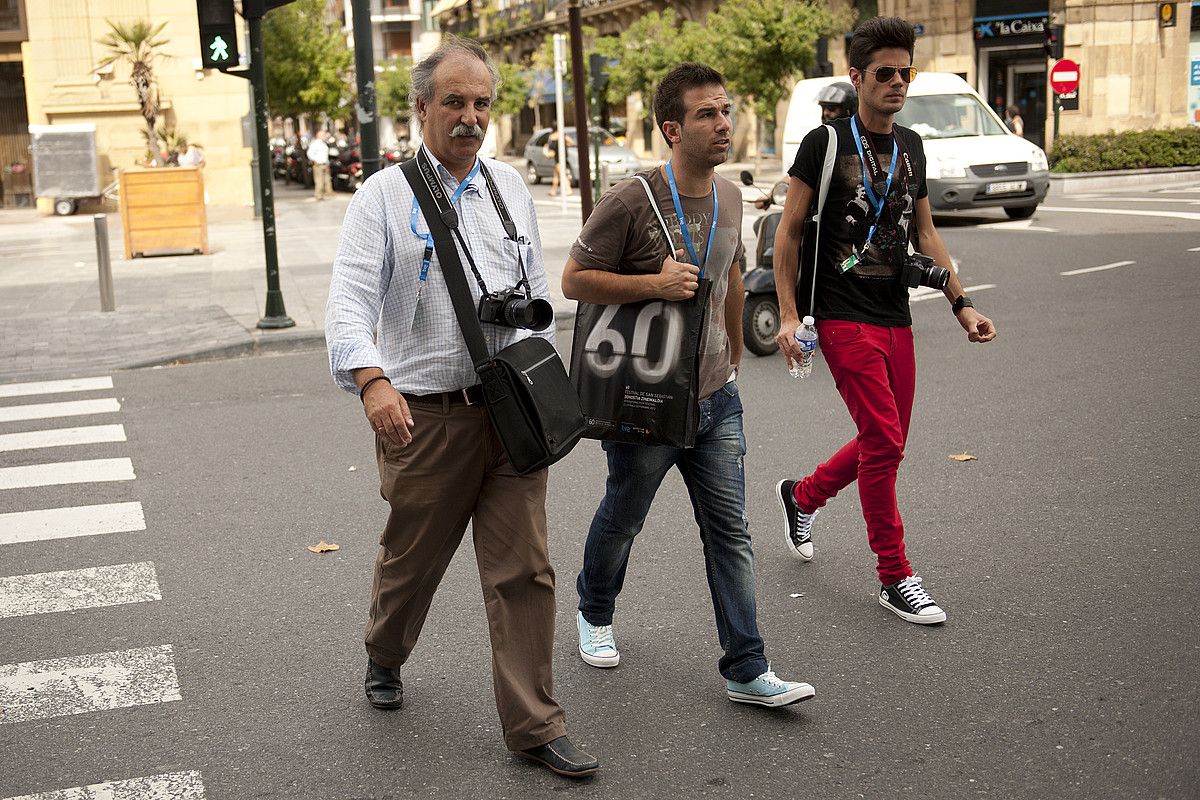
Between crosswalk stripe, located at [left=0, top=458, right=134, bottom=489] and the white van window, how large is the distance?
1485 centimetres

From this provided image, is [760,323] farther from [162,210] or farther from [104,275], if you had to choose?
[162,210]

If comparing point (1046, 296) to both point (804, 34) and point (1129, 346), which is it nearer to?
point (1129, 346)

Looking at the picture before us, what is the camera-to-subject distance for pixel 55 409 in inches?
361

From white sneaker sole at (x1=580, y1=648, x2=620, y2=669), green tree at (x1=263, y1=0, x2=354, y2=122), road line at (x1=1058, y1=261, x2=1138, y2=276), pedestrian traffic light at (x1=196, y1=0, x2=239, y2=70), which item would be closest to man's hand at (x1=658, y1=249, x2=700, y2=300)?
white sneaker sole at (x1=580, y1=648, x2=620, y2=669)

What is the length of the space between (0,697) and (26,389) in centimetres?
610

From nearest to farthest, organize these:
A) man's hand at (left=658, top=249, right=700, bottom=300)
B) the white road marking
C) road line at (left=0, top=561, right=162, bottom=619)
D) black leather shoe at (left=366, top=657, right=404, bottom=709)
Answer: man's hand at (left=658, top=249, right=700, bottom=300) < black leather shoe at (left=366, top=657, right=404, bottom=709) < road line at (left=0, top=561, right=162, bottom=619) < the white road marking

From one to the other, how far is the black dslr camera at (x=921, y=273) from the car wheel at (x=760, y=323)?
5145mm

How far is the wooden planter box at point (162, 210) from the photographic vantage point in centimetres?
1923

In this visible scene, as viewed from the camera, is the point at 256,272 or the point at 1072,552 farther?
the point at 256,272

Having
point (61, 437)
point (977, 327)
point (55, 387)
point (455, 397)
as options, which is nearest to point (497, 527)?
point (455, 397)

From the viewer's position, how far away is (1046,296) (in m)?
12.2

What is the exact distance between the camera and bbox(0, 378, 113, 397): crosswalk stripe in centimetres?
980

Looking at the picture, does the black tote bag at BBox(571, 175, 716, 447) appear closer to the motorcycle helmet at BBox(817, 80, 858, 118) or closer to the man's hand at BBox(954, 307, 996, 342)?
the man's hand at BBox(954, 307, 996, 342)

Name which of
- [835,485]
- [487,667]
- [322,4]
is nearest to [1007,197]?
[835,485]
